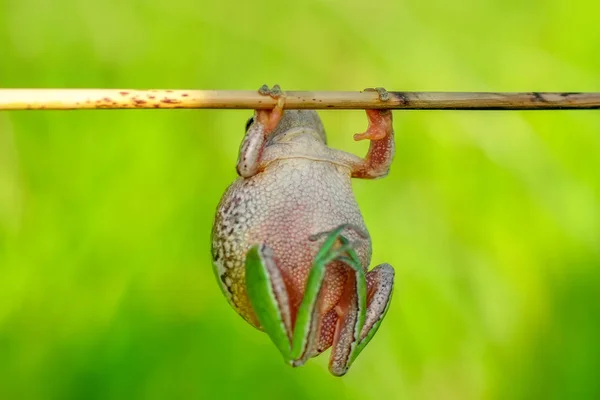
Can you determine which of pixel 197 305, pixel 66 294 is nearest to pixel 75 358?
pixel 66 294

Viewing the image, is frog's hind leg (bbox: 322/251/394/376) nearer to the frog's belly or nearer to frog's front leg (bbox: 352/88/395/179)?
the frog's belly

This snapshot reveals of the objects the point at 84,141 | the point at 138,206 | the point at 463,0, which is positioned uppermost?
the point at 463,0

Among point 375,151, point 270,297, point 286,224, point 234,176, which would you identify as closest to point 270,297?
point 270,297

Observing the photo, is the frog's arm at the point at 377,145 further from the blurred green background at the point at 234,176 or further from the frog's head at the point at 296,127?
the blurred green background at the point at 234,176

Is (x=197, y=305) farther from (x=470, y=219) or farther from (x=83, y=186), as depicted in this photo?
(x=470, y=219)

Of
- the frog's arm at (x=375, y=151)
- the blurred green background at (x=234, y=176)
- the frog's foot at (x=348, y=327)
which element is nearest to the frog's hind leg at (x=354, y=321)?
the frog's foot at (x=348, y=327)

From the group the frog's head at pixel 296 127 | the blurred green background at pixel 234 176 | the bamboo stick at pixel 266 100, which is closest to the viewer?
the bamboo stick at pixel 266 100
